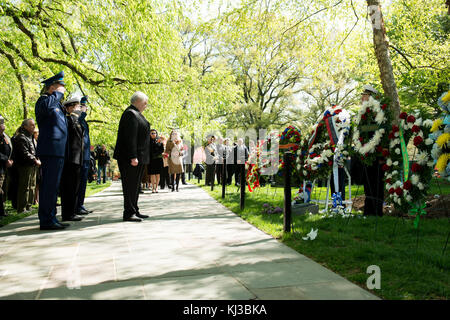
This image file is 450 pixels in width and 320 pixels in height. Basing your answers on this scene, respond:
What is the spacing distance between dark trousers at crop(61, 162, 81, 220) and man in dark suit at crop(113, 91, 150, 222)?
796 mm

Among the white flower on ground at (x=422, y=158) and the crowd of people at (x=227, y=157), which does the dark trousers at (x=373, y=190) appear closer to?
the white flower on ground at (x=422, y=158)

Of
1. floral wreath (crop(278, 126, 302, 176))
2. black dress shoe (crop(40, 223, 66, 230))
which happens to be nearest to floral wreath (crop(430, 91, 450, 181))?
floral wreath (crop(278, 126, 302, 176))

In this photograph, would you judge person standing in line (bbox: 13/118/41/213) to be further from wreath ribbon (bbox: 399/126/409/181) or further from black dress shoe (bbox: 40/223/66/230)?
wreath ribbon (bbox: 399/126/409/181)

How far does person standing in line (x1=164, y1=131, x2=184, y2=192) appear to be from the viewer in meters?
13.5

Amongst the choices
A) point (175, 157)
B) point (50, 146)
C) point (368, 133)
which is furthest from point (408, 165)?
point (175, 157)

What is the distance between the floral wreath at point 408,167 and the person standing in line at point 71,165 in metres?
5.35

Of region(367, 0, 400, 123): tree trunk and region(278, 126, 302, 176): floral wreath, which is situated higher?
region(367, 0, 400, 123): tree trunk

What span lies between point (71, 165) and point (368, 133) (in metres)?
5.33

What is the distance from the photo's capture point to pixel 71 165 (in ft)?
22.5

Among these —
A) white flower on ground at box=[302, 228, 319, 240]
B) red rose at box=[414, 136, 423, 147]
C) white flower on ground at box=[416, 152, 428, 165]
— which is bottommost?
white flower on ground at box=[302, 228, 319, 240]

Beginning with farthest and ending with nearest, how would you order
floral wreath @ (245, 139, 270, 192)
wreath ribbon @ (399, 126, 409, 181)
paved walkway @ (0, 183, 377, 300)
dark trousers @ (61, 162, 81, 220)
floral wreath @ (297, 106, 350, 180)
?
floral wreath @ (245, 139, 270, 192) → floral wreath @ (297, 106, 350, 180) → dark trousers @ (61, 162, 81, 220) → wreath ribbon @ (399, 126, 409, 181) → paved walkway @ (0, 183, 377, 300)

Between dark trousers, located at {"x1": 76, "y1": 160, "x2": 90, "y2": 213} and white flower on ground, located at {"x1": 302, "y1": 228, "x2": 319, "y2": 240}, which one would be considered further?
dark trousers, located at {"x1": 76, "y1": 160, "x2": 90, "y2": 213}

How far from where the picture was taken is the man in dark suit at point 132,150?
6805 mm
